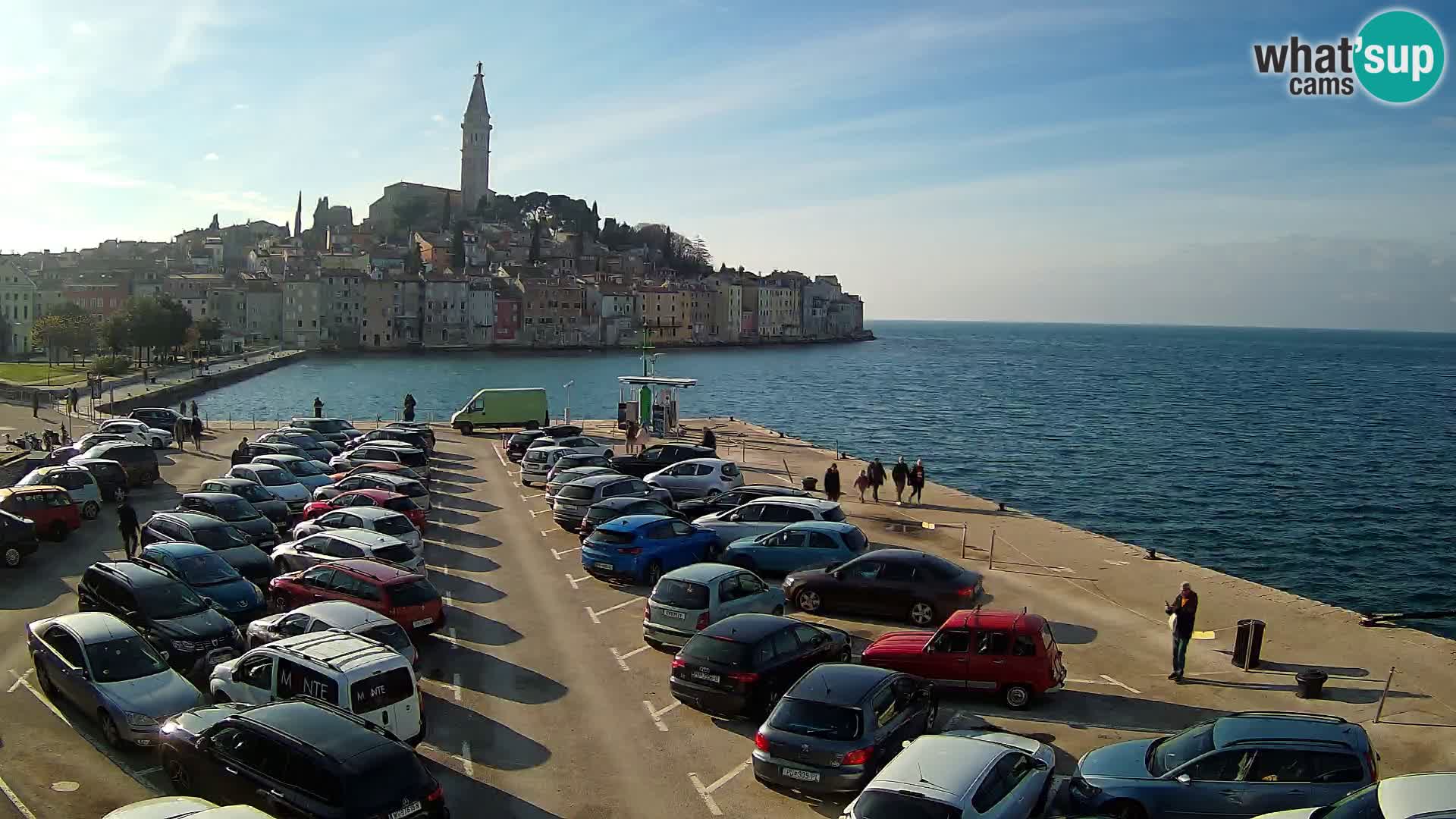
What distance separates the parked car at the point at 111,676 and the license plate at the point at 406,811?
398 centimetres

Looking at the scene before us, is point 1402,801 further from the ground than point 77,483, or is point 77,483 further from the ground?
point 1402,801

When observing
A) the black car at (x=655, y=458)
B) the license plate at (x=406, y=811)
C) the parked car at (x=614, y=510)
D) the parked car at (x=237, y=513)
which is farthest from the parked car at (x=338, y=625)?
the black car at (x=655, y=458)

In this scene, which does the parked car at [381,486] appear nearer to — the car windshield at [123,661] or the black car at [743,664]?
the car windshield at [123,661]

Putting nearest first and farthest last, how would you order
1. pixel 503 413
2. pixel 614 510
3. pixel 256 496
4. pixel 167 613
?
pixel 167 613
pixel 614 510
pixel 256 496
pixel 503 413

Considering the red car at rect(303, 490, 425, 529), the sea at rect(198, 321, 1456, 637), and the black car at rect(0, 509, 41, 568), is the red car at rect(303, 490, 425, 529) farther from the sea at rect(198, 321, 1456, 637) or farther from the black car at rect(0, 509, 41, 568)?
the sea at rect(198, 321, 1456, 637)

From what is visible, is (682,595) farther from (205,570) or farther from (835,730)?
(205,570)

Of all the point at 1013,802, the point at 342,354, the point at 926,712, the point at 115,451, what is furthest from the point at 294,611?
the point at 342,354

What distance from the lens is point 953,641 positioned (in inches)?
516

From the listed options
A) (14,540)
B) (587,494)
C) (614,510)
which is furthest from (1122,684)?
(14,540)

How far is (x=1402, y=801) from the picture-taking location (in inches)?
278

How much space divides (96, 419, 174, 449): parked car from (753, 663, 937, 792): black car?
29.5 meters

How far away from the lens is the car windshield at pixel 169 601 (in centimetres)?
1373

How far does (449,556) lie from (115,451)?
493 inches

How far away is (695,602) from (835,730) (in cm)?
493
